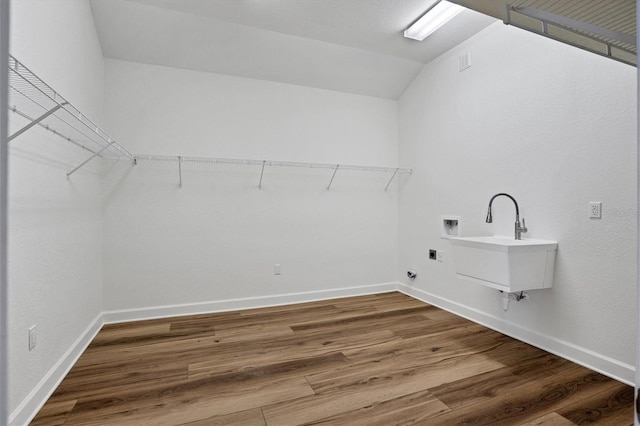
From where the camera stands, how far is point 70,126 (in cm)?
165

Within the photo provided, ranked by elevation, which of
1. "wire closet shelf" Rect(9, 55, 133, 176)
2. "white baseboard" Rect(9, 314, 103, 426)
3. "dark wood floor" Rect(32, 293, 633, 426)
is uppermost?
"wire closet shelf" Rect(9, 55, 133, 176)

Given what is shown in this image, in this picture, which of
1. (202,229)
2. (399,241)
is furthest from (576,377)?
(202,229)

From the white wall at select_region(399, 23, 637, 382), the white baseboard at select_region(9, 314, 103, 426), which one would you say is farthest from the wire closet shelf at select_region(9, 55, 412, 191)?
the white baseboard at select_region(9, 314, 103, 426)

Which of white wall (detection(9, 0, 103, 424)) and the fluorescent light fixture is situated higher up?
the fluorescent light fixture

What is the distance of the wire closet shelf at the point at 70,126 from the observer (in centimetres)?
111

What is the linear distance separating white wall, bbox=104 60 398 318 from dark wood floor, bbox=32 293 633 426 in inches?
21.1

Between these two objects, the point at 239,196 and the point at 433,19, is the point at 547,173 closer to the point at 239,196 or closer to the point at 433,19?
the point at 433,19

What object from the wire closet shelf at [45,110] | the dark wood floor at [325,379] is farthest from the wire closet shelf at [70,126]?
the dark wood floor at [325,379]

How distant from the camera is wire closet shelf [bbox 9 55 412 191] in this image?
111cm

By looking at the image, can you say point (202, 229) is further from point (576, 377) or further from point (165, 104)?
point (576, 377)

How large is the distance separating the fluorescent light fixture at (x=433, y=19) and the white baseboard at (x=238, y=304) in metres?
2.58

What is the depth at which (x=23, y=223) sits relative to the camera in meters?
1.41

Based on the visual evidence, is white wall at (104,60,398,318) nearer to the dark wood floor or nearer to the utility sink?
the dark wood floor

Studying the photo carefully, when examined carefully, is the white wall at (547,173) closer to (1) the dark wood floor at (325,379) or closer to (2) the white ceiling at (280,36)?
(1) the dark wood floor at (325,379)
